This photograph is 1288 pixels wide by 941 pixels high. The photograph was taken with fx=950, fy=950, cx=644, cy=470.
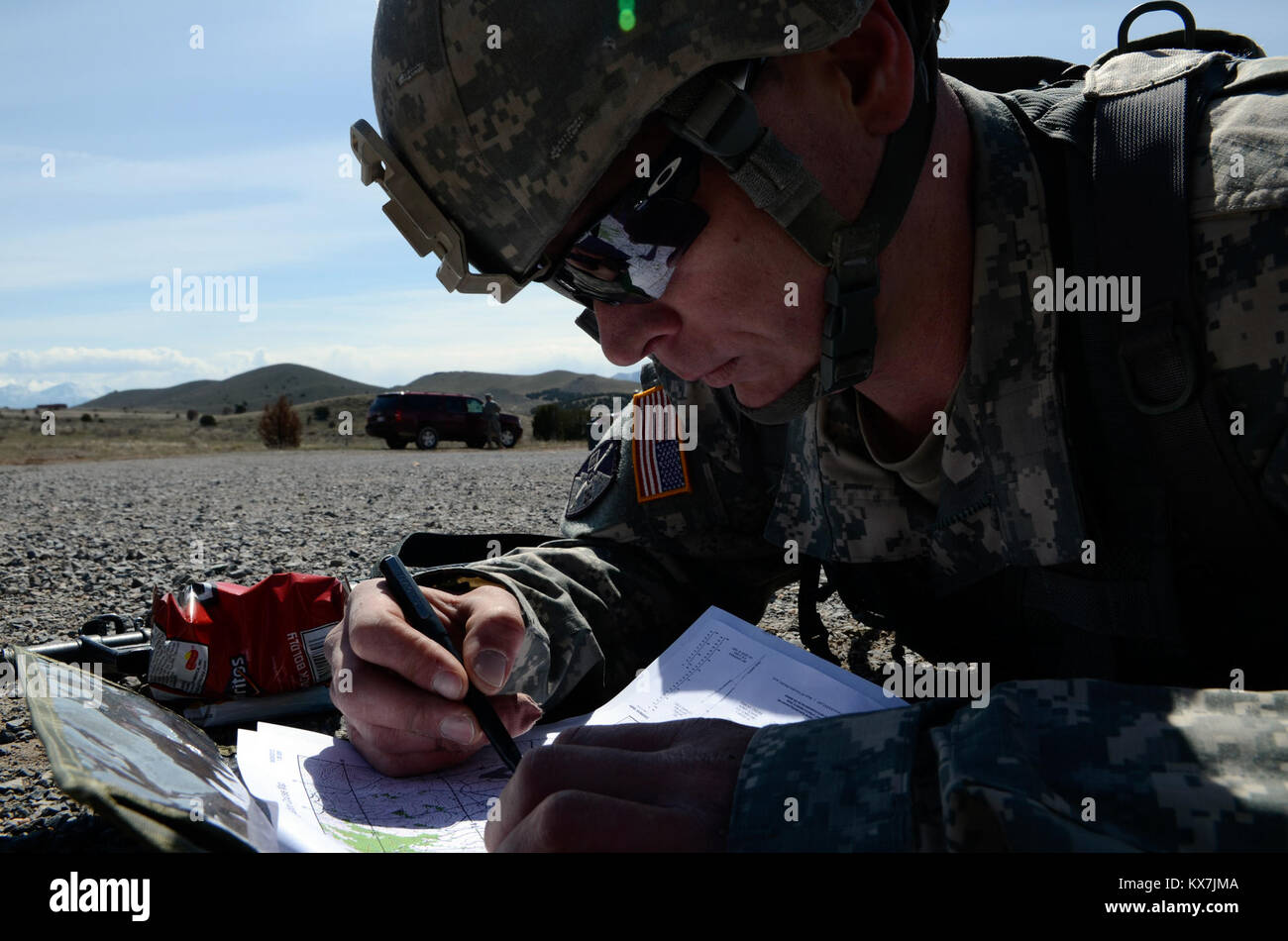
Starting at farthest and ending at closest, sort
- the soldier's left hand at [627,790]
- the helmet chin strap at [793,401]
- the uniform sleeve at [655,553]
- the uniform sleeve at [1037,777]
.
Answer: the uniform sleeve at [655,553], the helmet chin strap at [793,401], the soldier's left hand at [627,790], the uniform sleeve at [1037,777]

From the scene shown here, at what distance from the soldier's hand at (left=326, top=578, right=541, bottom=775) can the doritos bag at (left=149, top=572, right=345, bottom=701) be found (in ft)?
1.68

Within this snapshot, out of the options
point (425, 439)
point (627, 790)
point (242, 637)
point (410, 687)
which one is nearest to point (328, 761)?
point (410, 687)

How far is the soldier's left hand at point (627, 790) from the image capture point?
2.77 ft

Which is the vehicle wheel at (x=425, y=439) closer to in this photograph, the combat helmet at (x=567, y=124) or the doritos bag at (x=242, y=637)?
the doritos bag at (x=242, y=637)

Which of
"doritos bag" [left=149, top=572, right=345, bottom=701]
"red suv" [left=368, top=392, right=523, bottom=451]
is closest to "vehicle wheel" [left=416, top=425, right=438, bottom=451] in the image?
"red suv" [left=368, top=392, right=523, bottom=451]

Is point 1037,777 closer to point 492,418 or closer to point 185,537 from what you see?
point 185,537

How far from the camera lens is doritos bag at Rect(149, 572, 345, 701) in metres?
2.05

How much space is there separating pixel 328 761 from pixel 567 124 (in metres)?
1.08

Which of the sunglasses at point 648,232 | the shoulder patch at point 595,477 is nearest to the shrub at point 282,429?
the shoulder patch at point 595,477

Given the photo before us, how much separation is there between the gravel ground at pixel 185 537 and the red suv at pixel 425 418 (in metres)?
10.3

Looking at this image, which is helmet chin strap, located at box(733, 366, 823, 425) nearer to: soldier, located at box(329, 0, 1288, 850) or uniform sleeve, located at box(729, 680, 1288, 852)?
soldier, located at box(329, 0, 1288, 850)

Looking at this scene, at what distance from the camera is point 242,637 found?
2.12m
